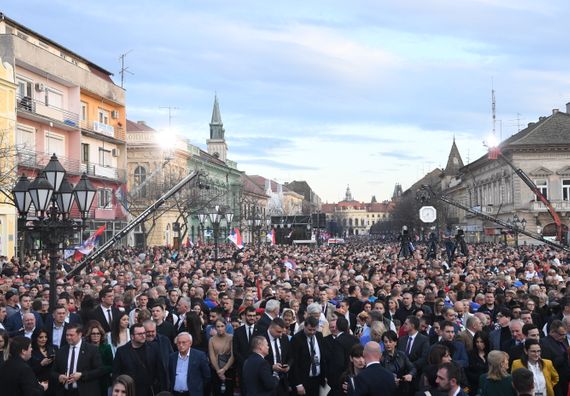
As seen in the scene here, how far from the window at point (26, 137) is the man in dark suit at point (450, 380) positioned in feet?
119

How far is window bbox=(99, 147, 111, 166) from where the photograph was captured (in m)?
52.2

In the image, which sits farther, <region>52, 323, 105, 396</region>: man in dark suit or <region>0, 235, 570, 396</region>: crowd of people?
<region>52, 323, 105, 396</region>: man in dark suit

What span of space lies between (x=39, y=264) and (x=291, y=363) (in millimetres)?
19351

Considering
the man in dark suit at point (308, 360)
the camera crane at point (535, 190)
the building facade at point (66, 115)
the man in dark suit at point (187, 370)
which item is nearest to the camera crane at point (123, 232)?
the man in dark suit at point (187, 370)

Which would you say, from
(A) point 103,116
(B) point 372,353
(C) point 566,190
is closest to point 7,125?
(A) point 103,116

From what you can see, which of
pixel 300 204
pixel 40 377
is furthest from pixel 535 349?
pixel 300 204

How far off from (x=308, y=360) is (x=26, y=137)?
35.4 m

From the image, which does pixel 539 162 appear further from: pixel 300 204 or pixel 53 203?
pixel 300 204

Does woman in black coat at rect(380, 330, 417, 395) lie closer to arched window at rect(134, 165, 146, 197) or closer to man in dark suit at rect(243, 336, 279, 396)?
man in dark suit at rect(243, 336, 279, 396)

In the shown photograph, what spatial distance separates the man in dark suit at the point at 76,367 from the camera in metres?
8.98

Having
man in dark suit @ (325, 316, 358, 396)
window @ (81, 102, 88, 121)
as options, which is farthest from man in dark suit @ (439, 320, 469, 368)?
window @ (81, 102, 88, 121)

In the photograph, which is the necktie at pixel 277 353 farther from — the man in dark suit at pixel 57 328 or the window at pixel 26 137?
the window at pixel 26 137

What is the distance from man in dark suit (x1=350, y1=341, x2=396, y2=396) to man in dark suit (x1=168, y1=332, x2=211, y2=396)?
8.03ft

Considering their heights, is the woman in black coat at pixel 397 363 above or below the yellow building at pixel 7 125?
below
